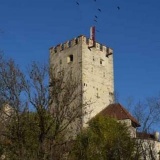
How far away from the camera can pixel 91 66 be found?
4897cm

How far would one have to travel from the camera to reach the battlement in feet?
162

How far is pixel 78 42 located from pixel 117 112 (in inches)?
375

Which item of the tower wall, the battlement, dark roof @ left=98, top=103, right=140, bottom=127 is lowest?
dark roof @ left=98, top=103, right=140, bottom=127

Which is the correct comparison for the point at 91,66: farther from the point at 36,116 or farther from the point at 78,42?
the point at 36,116

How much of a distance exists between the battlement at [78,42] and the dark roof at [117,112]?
726 centimetres

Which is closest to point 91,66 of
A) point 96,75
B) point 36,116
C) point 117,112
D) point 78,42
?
point 96,75

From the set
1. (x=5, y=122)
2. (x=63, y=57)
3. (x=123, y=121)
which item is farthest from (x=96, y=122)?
(x=5, y=122)

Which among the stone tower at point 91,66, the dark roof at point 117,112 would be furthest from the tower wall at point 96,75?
the dark roof at point 117,112

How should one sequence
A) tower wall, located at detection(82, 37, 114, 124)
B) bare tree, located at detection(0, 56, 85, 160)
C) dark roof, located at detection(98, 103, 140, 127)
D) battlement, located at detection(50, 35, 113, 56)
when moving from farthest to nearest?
battlement, located at detection(50, 35, 113, 56) → tower wall, located at detection(82, 37, 114, 124) → dark roof, located at detection(98, 103, 140, 127) → bare tree, located at detection(0, 56, 85, 160)

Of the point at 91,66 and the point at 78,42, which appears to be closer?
the point at 91,66

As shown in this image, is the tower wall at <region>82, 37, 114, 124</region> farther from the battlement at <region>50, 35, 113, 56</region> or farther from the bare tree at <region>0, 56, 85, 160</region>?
the bare tree at <region>0, 56, 85, 160</region>

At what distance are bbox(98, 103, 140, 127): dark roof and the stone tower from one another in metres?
0.77

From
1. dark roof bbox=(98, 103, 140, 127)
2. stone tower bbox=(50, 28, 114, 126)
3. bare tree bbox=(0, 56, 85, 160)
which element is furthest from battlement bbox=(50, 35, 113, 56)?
bare tree bbox=(0, 56, 85, 160)

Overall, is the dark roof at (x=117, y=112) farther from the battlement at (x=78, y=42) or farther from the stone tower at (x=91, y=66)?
the battlement at (x=78, y=42)
